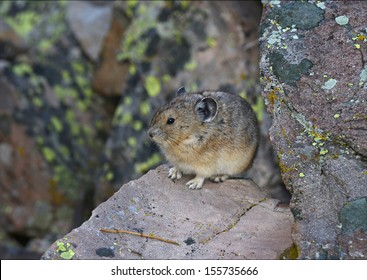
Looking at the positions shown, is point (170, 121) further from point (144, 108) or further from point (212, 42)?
point (212, 42)

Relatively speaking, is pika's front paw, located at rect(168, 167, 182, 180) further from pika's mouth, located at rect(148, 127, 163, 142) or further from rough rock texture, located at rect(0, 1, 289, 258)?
rough rock texture, located at rect(0, 1, 289, 258)

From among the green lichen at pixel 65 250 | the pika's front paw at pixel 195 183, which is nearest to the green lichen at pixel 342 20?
the pika's front paw at pixel 195 183

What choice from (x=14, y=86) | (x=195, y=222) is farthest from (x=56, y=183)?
(x=195, y=222)

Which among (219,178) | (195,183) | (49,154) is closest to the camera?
(195,183)

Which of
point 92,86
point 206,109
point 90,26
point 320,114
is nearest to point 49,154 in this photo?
point 92,86

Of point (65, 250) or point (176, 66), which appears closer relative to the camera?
point (65, 250)

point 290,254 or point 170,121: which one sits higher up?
point 170,121

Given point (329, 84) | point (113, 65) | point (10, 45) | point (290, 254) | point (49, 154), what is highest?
point (329, 84)
